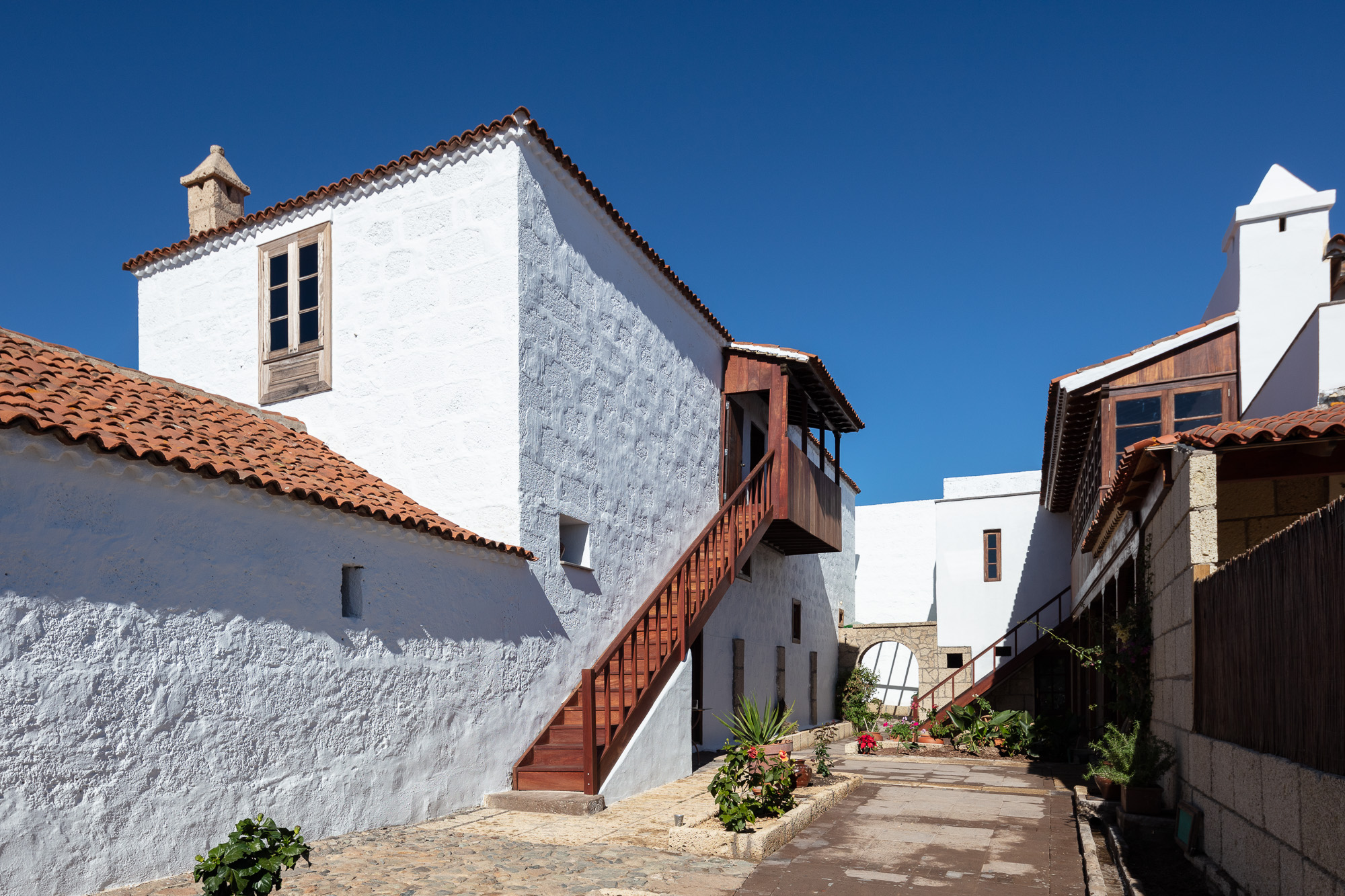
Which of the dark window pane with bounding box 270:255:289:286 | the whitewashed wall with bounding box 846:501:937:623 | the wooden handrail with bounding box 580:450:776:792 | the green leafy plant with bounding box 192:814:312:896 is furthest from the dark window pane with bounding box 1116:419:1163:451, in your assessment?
the whitewashed wall with bounding box 846:501:937:623

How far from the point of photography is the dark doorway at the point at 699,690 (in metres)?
14.1

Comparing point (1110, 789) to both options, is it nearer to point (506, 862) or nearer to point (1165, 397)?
point (506, 862)

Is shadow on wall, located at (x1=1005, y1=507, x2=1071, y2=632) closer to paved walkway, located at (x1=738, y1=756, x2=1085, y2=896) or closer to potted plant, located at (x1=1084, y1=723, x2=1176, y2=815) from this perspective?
paved walkway, located at (x1=738, y1=756, x2=1085, y2=896)

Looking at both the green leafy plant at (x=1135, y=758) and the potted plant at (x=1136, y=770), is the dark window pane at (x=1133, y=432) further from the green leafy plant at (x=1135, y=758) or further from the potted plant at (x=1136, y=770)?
the potted plant at (x=1136, y=770)

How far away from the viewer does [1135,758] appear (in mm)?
7707

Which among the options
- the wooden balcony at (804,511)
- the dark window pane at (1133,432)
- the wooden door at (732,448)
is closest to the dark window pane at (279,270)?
the wooden door at (732,448)

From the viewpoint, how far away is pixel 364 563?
745 cm

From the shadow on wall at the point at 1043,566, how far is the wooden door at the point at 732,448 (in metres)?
8.26

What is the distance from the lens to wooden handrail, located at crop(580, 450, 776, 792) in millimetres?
9219

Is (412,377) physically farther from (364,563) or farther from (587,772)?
(587,772)

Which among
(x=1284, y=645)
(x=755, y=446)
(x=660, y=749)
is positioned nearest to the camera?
(x=1284, y=645)

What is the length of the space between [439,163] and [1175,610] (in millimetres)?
8081

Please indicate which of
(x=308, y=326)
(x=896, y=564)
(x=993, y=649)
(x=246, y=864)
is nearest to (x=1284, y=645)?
(x=246, y=864)

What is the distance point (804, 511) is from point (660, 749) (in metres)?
5.77
